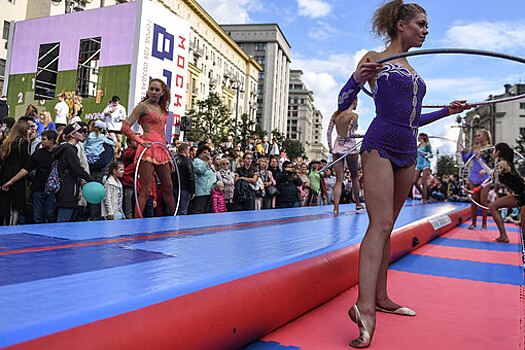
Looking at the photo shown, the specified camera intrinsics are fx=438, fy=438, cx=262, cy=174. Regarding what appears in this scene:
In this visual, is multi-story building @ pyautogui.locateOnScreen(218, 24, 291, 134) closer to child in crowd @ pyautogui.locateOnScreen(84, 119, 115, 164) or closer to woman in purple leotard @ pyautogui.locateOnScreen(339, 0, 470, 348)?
child in crowd @ pyautogui.locateOnScreen(84, 119, 115, 164)

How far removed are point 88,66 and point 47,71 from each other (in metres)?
1.99

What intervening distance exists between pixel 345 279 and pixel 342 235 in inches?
34.7

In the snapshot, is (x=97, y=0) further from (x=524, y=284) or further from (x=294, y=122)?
(x=294, y=122)

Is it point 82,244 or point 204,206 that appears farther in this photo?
point 204,206

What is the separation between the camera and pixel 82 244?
3.00 meters

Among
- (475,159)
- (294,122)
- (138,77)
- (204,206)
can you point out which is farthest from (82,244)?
(294,122)

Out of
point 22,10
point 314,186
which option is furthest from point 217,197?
point 22,10

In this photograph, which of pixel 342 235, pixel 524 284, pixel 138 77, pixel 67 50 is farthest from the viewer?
pixel 67 50

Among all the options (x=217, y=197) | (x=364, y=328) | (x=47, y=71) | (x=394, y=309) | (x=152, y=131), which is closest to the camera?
(x=364, y=328)

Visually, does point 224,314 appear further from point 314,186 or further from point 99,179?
point 314,186

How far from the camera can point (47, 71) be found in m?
16.9

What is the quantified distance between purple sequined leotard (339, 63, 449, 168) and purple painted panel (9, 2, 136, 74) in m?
13.7

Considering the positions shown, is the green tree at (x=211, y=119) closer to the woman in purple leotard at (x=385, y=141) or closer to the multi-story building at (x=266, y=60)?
the woman in purple leotard at (x=385, y=141)

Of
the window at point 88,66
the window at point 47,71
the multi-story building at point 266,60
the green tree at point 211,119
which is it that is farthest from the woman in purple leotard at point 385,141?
the multi-story building at point 266,60
